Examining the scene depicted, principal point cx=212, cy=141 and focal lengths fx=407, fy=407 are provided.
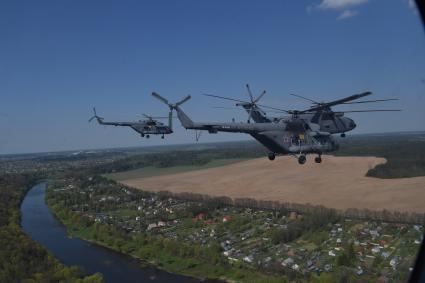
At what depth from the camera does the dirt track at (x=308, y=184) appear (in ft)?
71.2

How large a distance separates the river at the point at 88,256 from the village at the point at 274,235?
2377 millimetres

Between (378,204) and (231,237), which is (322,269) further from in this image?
(378,204)

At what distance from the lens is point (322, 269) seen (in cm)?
1464

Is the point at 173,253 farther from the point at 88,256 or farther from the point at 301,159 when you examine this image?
the point at 301,159

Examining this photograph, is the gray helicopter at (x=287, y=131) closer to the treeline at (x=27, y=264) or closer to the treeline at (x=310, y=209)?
the treeline at (x=27, y=264)

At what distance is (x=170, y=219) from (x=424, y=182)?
14881mm

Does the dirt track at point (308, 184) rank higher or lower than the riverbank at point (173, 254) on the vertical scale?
higher

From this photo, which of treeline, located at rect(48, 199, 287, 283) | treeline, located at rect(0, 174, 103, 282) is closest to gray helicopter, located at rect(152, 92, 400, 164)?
treeline, located at rect(48, 199, 287, 283)

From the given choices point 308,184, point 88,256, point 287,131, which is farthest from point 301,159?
point 308,184

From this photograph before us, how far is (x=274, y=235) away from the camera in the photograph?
60.9 feet

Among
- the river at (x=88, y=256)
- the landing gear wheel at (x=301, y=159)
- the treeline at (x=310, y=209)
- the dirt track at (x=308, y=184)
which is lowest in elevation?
the river at (x=88, y=256)

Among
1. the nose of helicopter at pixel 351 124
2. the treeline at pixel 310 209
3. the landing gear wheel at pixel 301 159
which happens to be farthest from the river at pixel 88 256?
the nose of helicopter at pixel 351 124

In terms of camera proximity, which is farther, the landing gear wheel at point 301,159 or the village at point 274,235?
the village at point 274,235

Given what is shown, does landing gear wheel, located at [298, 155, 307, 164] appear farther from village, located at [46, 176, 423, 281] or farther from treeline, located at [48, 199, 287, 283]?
treeline, located at [48, 199, 287, 283]
